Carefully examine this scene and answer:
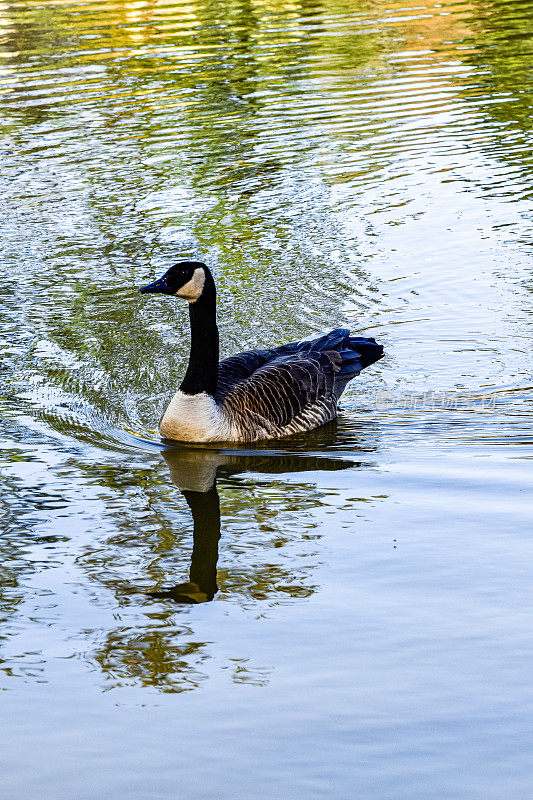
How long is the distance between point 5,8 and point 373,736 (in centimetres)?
2957

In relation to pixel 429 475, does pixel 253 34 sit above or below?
above

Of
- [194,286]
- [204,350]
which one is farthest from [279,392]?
[194,286]

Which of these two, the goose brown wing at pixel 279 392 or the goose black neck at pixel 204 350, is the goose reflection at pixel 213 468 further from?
the goose black neck at pixel 204 350

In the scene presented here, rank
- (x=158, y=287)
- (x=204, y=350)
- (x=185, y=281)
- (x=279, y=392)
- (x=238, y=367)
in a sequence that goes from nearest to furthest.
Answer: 1. (x=158, y=287)
2. (x=185, y=281)
3. (x=204, y=350)
4. (x=279, y=392)
5. (x=238, y=367)

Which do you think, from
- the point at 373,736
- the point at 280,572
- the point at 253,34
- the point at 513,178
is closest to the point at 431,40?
the point at 253,34

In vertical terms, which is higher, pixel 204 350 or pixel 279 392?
pixel 204 350

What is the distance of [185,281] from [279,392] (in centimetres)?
120

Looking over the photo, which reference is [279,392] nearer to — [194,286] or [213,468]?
[213,468]

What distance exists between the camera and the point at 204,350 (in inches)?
366

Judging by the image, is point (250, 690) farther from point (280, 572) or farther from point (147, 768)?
point (280, 572)

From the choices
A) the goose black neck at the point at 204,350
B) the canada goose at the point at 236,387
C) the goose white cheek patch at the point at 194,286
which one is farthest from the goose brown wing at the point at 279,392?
the goose white cheek patch at the point at 194,286

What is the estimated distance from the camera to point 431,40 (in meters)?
26.0

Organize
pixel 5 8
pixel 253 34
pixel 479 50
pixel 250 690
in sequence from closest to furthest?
pixel 250 690 → pixel 479 50 → pixel 253 34 → pixel 5 8

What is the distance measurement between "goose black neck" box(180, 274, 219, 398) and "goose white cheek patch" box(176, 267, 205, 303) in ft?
0.15
